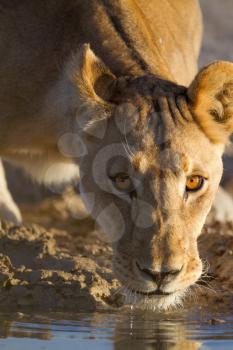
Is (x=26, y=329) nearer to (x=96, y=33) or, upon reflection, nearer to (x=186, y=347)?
(x=186, y=347)

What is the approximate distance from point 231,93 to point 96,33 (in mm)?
984

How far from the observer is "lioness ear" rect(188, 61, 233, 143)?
538cm

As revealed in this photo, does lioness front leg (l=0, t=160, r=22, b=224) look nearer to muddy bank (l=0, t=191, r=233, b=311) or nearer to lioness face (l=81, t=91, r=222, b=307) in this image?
muddy bank (l=0, t=191, r=233, b=311)

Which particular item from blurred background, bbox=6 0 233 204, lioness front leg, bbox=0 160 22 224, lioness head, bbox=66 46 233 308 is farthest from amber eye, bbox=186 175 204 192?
blurred background, bbox=6 0 233 204

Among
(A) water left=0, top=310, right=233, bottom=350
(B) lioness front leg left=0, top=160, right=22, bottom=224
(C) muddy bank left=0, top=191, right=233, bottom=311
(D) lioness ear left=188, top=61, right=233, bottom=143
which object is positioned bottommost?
(A) water left=0, top=310, right=233, bottom=350

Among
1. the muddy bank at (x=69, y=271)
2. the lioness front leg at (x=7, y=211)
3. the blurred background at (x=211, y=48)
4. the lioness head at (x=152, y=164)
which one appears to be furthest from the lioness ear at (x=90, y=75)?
the blurred background at (x=211, y=48)

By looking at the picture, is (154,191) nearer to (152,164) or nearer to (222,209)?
(152,164)

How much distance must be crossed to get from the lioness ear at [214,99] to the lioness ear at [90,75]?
1.48 feet

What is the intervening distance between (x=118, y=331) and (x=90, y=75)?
1347 millimetres

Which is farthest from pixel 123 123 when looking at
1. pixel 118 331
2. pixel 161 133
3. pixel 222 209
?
pixel 222 209

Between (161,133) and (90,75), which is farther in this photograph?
(90,75)

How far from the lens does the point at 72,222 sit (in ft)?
25.9

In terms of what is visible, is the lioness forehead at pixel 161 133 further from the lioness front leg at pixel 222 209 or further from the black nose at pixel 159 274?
the lioness front leg at pixel 222 209

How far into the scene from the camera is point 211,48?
10.4 metres
